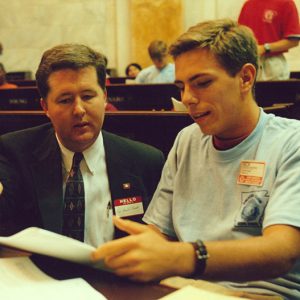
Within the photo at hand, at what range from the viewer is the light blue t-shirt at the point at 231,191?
1446 mm

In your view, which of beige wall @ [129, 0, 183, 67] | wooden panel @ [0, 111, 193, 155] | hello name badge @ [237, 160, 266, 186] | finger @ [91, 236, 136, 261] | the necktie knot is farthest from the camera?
beige wall @ [129, 0, 183, 67]

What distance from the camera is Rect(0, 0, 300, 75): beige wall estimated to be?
28.7ft

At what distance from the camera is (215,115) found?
1622 mm

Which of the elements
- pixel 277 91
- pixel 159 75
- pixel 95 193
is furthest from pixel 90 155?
pixel 159 75

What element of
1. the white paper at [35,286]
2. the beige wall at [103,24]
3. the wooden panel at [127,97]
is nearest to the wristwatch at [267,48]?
the wooden panel at [127,97]

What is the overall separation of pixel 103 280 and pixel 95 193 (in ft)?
2.70

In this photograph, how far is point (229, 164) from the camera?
5.29ft

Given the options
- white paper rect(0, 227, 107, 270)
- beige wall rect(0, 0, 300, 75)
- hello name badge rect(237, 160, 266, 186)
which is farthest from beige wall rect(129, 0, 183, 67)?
white paper rect(0, 227, 107, 270)

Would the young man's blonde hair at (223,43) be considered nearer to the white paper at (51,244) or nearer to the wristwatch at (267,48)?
the white paper at (51,244)

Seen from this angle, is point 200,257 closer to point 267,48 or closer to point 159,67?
point 267,48

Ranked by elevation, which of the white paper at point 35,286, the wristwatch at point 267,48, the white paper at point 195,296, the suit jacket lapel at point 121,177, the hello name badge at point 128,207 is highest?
the wristwatch at point 267,48

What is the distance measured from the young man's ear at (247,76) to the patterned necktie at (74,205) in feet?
2.42

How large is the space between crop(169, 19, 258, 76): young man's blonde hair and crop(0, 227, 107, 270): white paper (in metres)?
0.78

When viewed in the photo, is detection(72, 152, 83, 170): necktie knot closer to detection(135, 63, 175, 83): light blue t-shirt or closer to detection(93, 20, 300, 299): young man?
detection(93, 20, 300, 299): young man
